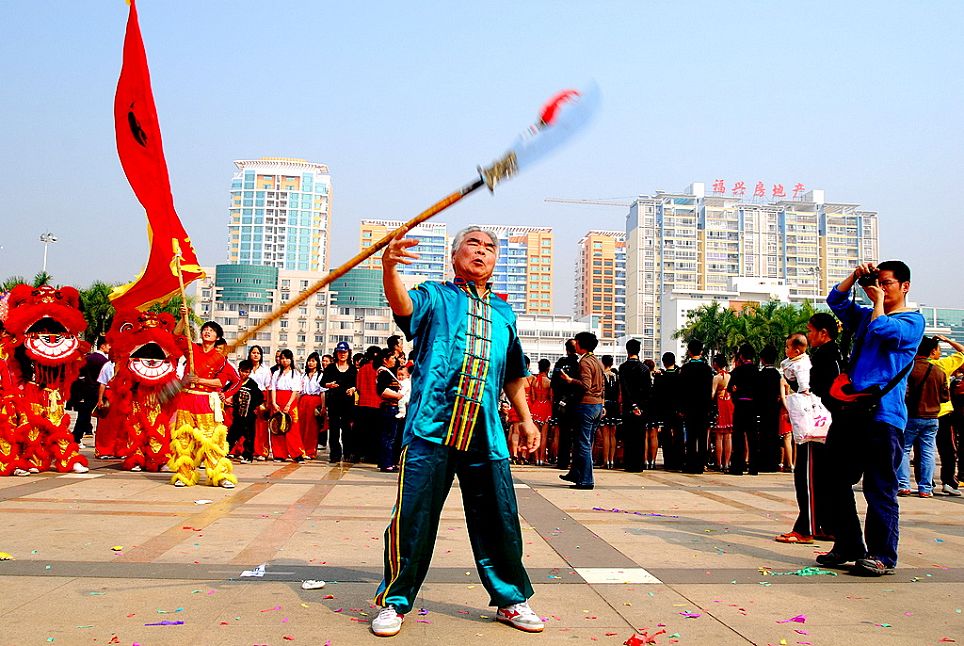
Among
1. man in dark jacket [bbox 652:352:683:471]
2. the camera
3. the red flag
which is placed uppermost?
the red flag

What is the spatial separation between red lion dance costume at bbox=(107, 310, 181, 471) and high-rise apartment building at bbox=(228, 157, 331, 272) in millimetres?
149684

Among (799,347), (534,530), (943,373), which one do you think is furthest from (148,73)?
(943,373)

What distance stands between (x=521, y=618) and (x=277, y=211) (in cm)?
15950

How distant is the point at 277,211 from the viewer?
511 ft

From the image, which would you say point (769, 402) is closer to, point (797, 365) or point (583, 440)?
point (583, 440)

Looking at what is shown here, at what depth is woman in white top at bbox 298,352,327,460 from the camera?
12148mm

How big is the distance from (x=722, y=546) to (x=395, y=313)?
127 inches

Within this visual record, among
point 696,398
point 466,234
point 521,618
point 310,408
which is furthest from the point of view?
point 310,408

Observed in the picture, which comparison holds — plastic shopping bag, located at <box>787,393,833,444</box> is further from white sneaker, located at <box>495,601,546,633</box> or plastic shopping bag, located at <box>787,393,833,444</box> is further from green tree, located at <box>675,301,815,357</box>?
green tree, located at <box>675,301,815,357</box>

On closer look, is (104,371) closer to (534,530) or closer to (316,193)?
(534,530)

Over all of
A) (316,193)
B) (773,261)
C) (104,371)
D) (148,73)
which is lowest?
(104,371)

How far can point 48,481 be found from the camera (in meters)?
7.94

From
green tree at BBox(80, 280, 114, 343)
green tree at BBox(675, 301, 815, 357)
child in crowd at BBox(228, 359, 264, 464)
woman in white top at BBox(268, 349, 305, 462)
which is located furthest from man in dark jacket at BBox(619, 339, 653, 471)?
green tree at BBox(675, 301, 815, 357)

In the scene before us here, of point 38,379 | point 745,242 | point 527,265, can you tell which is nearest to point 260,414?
point 38,379
